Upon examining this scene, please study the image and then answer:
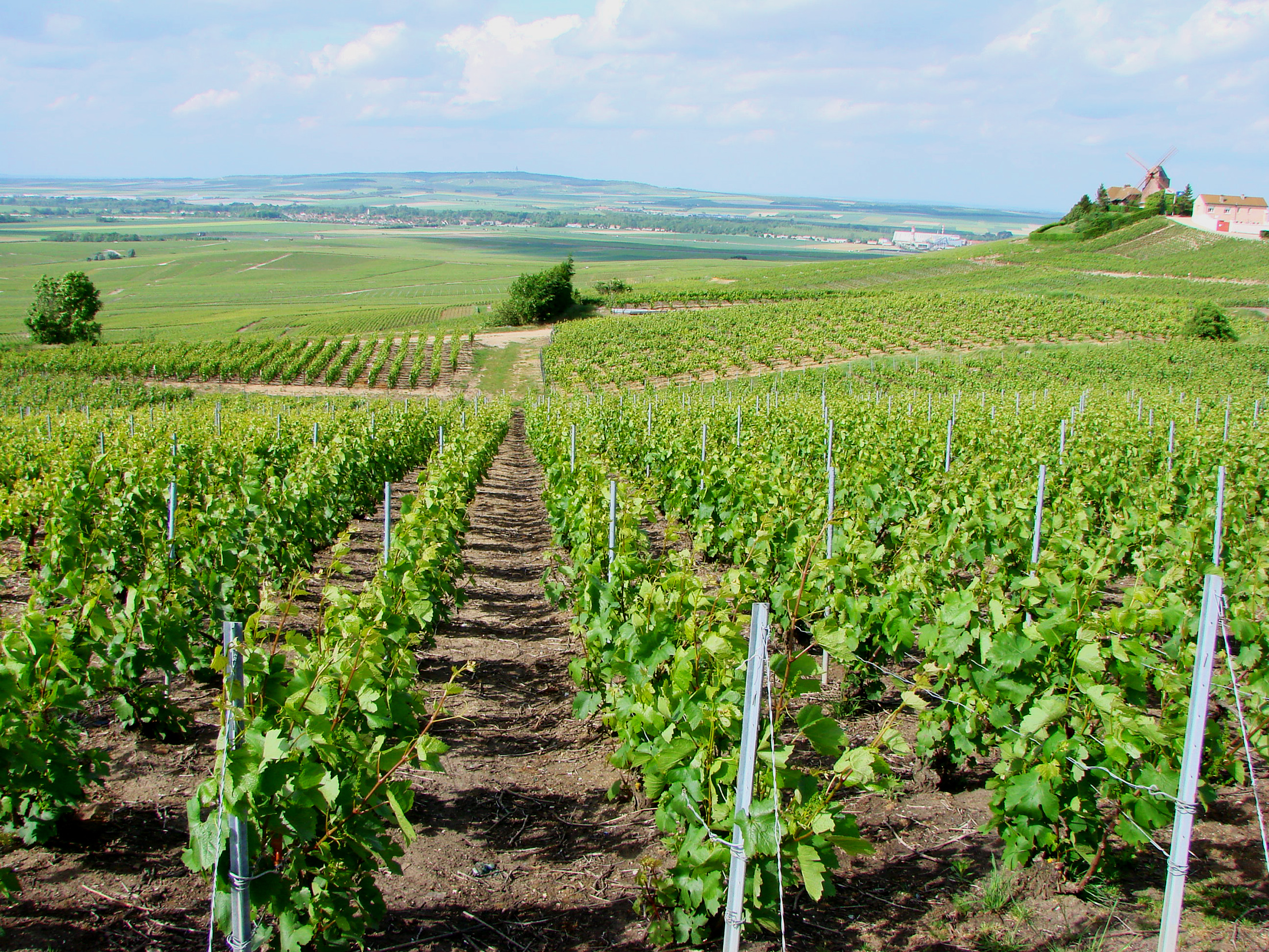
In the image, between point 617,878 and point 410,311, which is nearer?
point 617,878

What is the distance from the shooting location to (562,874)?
4.01 m

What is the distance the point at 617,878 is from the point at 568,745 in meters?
1.55

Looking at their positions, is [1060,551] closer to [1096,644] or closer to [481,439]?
[1096,644]

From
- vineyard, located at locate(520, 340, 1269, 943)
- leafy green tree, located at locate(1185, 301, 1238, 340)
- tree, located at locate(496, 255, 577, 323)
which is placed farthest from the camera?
tree, located at locate(496, 255, 577, 323)

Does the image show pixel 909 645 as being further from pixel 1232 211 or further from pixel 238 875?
pixel 1232 211

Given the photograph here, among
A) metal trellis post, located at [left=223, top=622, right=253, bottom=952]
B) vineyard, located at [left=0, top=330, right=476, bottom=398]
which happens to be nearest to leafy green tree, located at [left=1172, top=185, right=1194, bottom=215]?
vineyard, located at [left=0, top=330, right=476, bottom=398]

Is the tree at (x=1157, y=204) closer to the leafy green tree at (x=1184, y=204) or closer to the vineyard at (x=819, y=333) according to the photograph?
the leafy green tree at (x=1184, y=204)

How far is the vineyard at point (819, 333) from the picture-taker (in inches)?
1700

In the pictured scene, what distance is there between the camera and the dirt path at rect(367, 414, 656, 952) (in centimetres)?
363

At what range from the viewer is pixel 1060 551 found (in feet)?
18.7

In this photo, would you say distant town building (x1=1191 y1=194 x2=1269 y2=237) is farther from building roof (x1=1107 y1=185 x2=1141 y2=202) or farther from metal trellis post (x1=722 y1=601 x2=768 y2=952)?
metal trellis post (x1=722 y1=601 x2=768 y2=952)

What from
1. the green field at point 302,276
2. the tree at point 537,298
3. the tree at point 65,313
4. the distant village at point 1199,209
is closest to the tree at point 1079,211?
the distant village at point 1199,209

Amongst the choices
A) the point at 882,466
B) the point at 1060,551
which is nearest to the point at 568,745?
the point at 1060,551

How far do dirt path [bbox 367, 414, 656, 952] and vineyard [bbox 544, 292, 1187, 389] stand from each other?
3439cm
